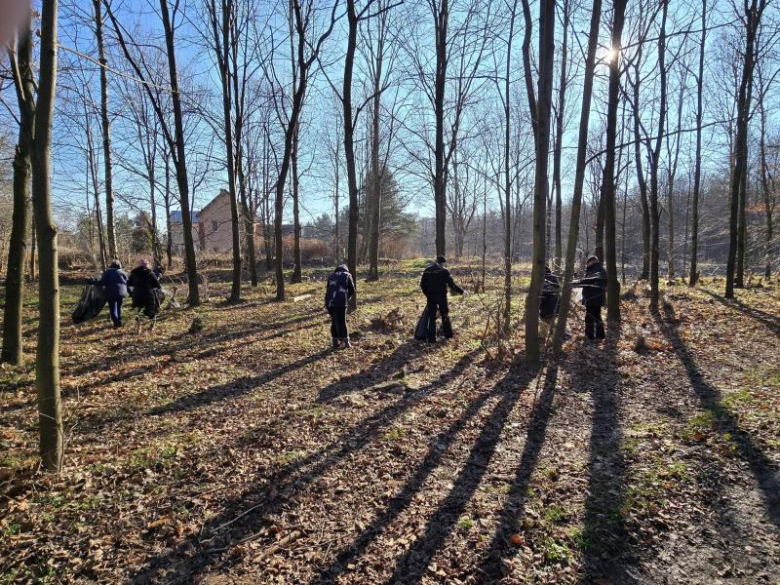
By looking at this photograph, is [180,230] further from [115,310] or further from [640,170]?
[640,170]

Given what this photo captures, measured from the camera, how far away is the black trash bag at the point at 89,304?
10797mm

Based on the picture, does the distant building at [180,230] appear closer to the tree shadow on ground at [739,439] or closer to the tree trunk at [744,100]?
the tree shadow on ground at [739,439]

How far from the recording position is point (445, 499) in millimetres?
3676

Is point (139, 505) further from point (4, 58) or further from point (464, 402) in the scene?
point (4, 58)

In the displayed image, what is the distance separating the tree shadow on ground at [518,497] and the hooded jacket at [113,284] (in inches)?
409

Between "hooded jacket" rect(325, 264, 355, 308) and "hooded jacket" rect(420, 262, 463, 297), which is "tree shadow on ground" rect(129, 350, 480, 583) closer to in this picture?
"hooded jacket" rect(325, 264, 355, 308)

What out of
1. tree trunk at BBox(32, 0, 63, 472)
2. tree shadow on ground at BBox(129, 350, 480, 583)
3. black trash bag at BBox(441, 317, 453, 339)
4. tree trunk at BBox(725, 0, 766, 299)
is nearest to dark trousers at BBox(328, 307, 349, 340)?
black trash bag at BBox(441, 317, 453, 339)

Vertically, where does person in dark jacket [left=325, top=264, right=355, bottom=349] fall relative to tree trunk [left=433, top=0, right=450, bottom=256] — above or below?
below

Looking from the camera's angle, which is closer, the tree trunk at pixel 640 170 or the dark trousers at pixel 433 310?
the dark trousers at pixel 433 310

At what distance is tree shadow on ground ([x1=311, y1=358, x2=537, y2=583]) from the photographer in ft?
9.77

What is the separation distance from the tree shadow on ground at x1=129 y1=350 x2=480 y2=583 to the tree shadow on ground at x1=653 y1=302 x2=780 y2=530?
370 cm

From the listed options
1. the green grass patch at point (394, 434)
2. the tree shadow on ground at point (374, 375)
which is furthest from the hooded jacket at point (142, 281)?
the green grass patch at point (394, 434)

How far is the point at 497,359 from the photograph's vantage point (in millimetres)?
7480

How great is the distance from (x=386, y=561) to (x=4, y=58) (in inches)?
324
